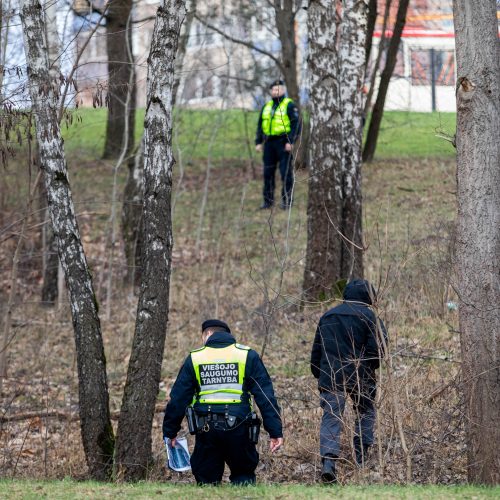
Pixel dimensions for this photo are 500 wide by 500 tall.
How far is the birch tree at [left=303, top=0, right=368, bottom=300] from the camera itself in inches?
519

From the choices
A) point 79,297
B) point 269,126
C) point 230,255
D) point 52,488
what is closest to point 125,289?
Result: point 230,255

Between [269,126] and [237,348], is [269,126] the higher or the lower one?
the higher one

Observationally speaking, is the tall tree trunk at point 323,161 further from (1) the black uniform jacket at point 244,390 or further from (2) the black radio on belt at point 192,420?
(2) the black radio on belt at point 192,420

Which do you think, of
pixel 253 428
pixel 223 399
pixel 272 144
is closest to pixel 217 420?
pixel 223 399

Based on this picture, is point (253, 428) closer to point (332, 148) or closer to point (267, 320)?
point (267, 320)

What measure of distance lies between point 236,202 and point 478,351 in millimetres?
13266

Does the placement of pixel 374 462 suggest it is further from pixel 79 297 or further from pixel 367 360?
pixel 79 297

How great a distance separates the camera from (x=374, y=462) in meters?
8.97

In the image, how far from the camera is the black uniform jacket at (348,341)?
845 cm

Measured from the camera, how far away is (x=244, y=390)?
757 cm

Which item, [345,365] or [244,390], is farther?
[345,365]

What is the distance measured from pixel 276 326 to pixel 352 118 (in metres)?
3.17

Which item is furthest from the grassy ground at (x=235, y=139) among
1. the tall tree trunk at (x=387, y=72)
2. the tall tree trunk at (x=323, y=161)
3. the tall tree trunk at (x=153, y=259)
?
the tall tree trunk at (x=153, y=259)

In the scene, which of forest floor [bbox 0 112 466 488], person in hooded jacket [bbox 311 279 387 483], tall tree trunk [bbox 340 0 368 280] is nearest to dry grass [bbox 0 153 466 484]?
forest floor [bbox 0 112 466 488]
